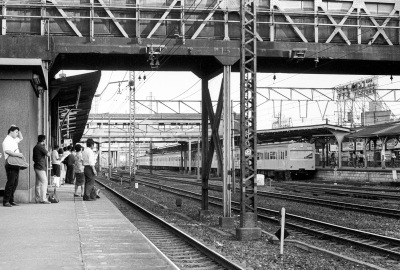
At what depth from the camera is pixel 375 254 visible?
33.8 ft

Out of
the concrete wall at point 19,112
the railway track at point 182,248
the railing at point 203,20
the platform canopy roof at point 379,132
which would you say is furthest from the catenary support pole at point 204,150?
the platform canopy roof at point 379,132

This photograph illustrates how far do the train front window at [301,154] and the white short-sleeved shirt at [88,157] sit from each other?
3000 centimetres

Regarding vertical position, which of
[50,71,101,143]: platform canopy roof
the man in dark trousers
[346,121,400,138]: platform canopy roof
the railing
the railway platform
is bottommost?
the railway platform

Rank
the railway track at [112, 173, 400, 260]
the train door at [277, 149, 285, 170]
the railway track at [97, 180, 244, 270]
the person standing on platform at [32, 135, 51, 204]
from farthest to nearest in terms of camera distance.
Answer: the train door at [277, 149, 285, 170] < the person standing on platform at [32, 135, 51, 204] < the railway track at [112, 173, 400, 260] < the railway track at [97, 180, 244, 270]

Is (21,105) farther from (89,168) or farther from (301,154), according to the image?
(301,154)

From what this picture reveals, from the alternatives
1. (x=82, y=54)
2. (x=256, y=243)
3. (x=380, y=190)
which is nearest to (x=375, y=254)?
(x=256, y=243)

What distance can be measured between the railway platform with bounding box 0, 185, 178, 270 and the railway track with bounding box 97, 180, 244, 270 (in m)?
0.78

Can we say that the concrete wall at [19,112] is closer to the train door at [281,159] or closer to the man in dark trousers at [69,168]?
the man in dark trousers at [69,168]

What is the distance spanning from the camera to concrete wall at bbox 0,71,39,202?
1422 cm

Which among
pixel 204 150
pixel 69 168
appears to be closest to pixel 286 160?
pixel 69 168

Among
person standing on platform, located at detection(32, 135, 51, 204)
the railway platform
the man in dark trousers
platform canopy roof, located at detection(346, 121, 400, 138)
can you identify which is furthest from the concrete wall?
platform canopy roof, located at detection(346, 121, 400, 138)

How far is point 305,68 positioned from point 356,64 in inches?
60.3

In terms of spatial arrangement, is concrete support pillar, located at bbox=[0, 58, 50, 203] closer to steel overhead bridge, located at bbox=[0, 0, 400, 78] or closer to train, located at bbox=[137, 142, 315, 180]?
steel overhead bridge, located at bbox=[0, 0, 400, 78]

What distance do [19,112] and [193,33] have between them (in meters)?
5.08
